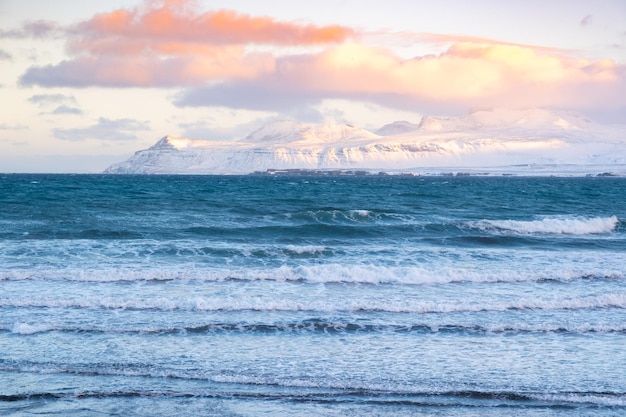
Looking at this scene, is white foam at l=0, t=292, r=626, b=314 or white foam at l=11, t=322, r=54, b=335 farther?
white foam at l=0, t=292, r=626, b=314

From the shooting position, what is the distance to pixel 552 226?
3619 cm

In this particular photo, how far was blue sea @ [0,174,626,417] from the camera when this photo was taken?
11109 millimetres

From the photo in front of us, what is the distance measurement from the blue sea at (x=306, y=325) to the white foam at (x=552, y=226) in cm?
428

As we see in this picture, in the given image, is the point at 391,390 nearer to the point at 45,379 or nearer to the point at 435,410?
the point at 435,410

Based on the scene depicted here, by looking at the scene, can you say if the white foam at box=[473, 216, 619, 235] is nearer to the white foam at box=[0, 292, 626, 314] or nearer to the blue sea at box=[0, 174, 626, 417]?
the blue sea at box=[0, 174, 626, 417]

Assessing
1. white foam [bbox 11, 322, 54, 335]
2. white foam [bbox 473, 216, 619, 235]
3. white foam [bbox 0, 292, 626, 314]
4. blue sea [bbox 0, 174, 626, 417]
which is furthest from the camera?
white foam [bbox 473, 216, 619, 235]

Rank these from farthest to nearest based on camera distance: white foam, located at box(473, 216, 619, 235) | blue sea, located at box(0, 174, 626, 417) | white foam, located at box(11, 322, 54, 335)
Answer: white foam, located at box(473, 216, 619, 235) < white foam, located at box(11, 322, 54, 335) < blue sea, located at box(0, 174, 626, 417)

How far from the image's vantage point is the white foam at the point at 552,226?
116 feet

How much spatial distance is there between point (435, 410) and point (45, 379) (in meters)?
6.30

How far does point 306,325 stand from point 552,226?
2418cm

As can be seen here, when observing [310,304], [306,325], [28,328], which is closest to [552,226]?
[310,304]

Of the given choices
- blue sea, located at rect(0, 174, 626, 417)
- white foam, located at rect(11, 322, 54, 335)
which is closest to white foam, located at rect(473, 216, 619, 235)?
blue sea, located at rect(0, 174, 626, 417)

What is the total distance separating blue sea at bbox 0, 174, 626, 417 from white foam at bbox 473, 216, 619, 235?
428cm

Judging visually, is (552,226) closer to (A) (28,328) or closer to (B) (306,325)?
(B) (306,325)
